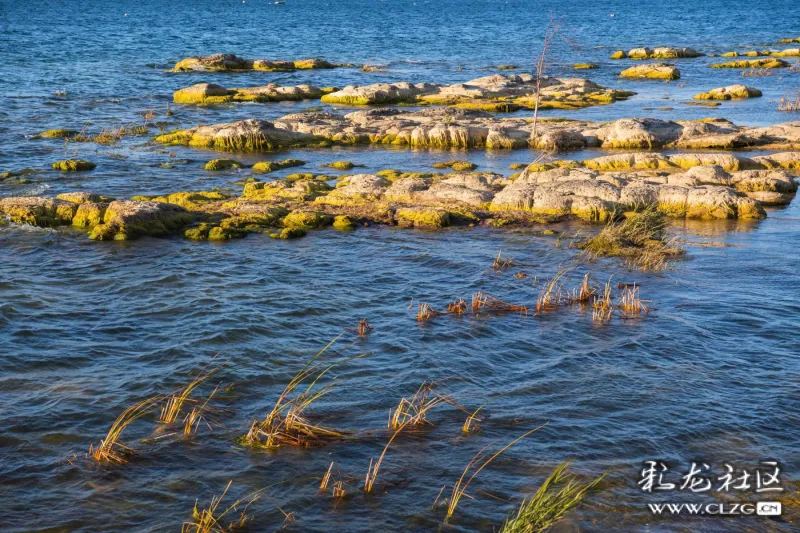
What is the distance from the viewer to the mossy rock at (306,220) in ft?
80.7

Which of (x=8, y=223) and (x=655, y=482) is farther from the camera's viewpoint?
(x=8, y=223)

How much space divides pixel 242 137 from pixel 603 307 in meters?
22.4

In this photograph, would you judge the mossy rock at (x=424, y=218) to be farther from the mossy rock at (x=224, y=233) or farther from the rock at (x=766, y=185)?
the rock at (x=766, y=185)

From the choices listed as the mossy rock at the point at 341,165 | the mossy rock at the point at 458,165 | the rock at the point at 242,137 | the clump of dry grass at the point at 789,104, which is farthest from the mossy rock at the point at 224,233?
the clump of dry grass at the point at 789,104

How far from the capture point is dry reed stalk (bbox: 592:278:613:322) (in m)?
17.6

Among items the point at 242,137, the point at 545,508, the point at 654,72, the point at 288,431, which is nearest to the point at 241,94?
the point at 242,137

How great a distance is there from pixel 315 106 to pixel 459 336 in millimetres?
33741

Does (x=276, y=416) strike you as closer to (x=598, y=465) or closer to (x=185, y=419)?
(x=185, y=419)

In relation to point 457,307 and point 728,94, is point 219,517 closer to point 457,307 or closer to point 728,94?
point 457,307

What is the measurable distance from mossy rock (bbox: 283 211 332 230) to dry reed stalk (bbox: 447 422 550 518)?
13.0 metres

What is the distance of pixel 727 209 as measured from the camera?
25500 millimetres

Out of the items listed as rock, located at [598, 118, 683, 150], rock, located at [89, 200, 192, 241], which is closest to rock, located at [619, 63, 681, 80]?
rock, located at [598, 118, 683, 150]

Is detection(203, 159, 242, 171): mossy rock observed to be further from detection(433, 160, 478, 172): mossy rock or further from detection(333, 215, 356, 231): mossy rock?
detection(333, 215, 356, 231): mossy rock

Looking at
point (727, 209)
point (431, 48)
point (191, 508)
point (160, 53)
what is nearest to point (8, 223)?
point (191, 508)
